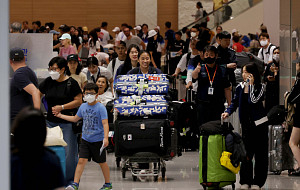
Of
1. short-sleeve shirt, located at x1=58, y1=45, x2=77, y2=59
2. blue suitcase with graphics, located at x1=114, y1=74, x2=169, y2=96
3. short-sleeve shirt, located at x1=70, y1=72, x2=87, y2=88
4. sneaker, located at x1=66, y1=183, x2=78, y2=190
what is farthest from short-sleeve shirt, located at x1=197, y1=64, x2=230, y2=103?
short-sleeve shirt, located at x1=58, y1=45, x2=77, y2=59

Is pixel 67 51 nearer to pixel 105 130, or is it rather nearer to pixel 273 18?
pixel 273 18

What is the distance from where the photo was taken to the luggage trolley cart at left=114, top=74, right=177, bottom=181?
957 centimetres

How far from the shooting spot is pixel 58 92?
8.71m

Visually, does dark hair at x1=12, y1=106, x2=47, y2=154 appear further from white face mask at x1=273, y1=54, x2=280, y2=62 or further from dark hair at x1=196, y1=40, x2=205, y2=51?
white face mask at x1=273, y1=54, x2=280, y2=62

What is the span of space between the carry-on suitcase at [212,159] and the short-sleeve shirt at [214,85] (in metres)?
1.67

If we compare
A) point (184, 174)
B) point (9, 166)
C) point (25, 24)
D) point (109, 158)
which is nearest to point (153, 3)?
point (25, 24)

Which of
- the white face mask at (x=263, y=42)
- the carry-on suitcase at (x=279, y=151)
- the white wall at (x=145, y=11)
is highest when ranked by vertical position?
the white wall at (x=145, y=11)

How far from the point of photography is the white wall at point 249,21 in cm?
2436

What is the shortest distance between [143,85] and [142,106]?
392 mm

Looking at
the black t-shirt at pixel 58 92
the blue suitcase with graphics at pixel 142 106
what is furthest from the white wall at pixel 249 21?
the black t-shirt at pixel 58 92

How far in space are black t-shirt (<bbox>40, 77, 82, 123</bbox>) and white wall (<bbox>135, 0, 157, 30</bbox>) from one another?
23758 mm

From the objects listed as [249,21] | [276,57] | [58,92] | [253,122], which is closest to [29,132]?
[58,92]

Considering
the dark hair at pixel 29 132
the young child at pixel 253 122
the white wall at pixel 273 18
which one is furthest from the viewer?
the white wall at pixel 273 18

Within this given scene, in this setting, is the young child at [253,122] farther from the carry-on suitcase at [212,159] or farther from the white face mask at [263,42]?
the white face mask at [263,42]
